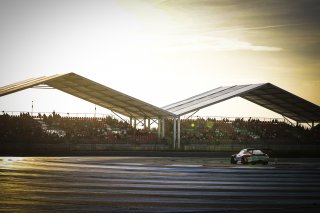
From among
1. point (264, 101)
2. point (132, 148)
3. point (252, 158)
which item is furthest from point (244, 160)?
point (264, 101)

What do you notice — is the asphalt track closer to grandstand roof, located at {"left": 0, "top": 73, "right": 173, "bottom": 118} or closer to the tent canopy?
grandstand roof, located at {"left": 0, "top": 73, "right": 173, "bottom": 118}

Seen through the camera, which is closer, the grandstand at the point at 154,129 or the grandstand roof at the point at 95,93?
the grandstand roof at the point at 95,93

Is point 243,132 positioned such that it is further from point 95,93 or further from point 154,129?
point 95,93

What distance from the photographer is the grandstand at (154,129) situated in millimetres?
43938

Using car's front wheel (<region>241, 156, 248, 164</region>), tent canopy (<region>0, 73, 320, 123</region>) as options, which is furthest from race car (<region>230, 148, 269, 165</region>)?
tent canopy (<region>0, 73, 320, 123</region>)

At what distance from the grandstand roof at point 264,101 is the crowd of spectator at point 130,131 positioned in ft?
5.55

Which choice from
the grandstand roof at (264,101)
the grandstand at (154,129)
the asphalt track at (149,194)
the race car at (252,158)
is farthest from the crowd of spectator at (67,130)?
the asphalt track at (149,194)

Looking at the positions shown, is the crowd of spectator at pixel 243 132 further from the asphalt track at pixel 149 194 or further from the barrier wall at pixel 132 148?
the asphalt track at pixel 149 194

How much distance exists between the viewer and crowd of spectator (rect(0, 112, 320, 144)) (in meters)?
44.9

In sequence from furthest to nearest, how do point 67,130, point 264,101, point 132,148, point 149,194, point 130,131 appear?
point 264,101 < point 130,131 < point 67,130 < point 132,148 < point 149,194

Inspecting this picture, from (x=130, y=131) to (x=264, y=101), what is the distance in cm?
1534

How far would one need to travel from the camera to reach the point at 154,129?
57.3m

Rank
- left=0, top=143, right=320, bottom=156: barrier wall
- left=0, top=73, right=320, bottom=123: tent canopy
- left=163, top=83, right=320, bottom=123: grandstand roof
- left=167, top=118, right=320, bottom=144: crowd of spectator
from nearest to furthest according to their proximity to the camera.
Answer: left=0, top=143, right=320, bottom=156: barrier wall → left=0, top=73, right=320, bottom=123: tent canopy → left=163, top=83, right=320, bottom=123: grandstand roof → left=167, top=118, right=320, bottom=144: crowd of spectator

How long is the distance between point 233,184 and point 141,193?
14.8ft
